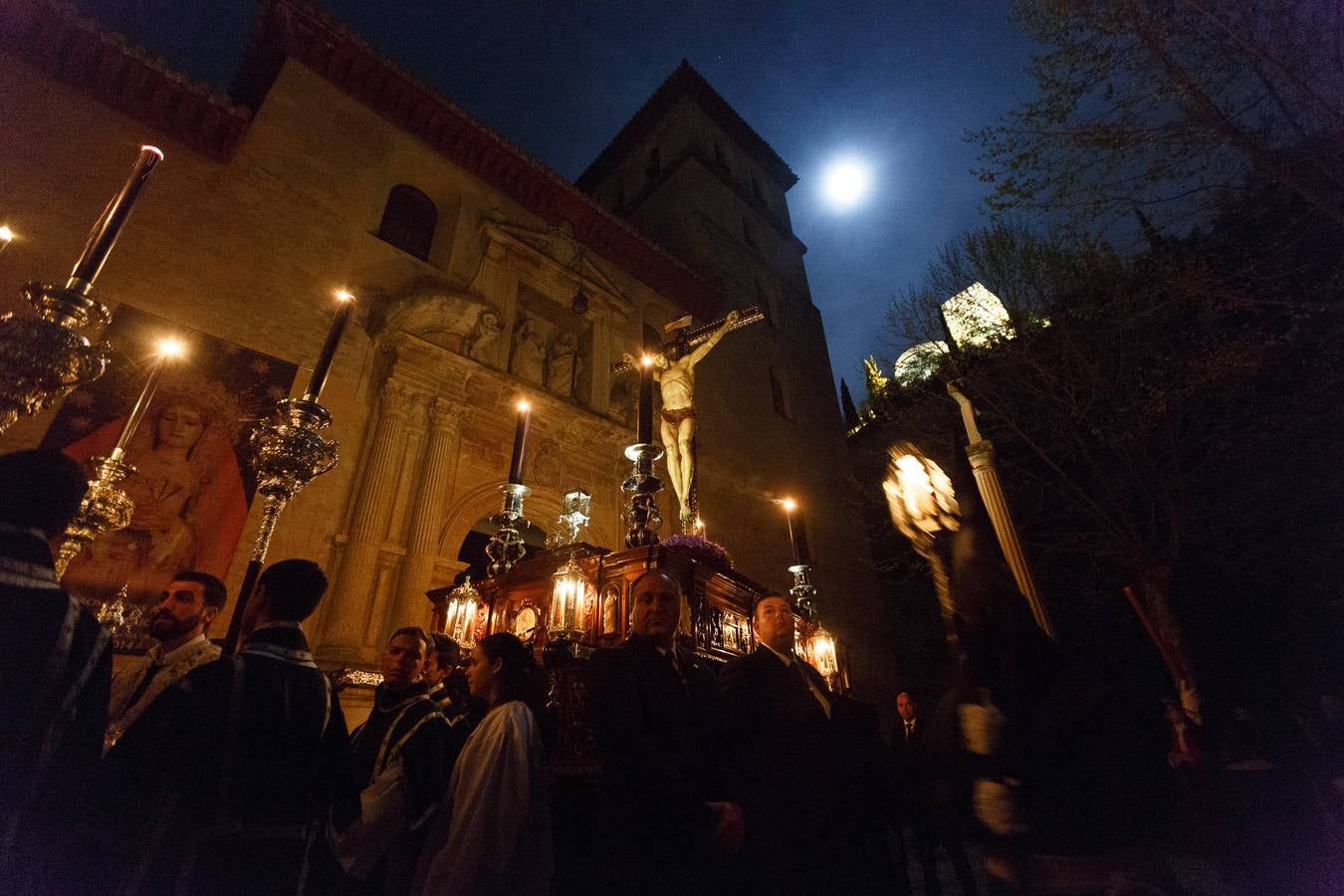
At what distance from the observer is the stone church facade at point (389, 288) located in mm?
7195

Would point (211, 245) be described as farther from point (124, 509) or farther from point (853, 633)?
point (853, 633)

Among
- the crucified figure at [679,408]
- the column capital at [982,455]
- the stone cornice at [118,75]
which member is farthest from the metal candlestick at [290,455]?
the stone cornice at [118,75]

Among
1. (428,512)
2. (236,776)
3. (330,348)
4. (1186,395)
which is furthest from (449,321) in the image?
(1186,395)

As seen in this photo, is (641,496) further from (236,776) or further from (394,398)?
(394,398)

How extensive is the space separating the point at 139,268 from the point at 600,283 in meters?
7.72

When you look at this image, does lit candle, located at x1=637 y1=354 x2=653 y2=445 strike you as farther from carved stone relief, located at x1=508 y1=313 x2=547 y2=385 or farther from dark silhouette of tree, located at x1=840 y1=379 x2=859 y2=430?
dark silhouette of tree, located at x1=840 y1=379 x2=859 y2=430

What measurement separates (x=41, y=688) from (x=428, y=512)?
676cm

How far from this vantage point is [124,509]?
11.8 feet

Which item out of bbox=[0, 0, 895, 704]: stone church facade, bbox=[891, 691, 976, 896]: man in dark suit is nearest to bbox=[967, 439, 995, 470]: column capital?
bbox=[891, 691, 976, 896]: man in dark suit

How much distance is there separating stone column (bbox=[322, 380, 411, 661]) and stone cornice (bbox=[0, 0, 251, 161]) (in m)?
4.69

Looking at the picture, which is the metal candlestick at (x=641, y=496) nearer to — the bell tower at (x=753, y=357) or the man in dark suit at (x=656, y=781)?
the man in dark suit at (x=656, y=781)

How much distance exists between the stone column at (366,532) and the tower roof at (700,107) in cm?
1798

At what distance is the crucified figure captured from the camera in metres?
6.41

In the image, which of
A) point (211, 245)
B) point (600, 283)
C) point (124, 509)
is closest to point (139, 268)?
point (211, 245)
